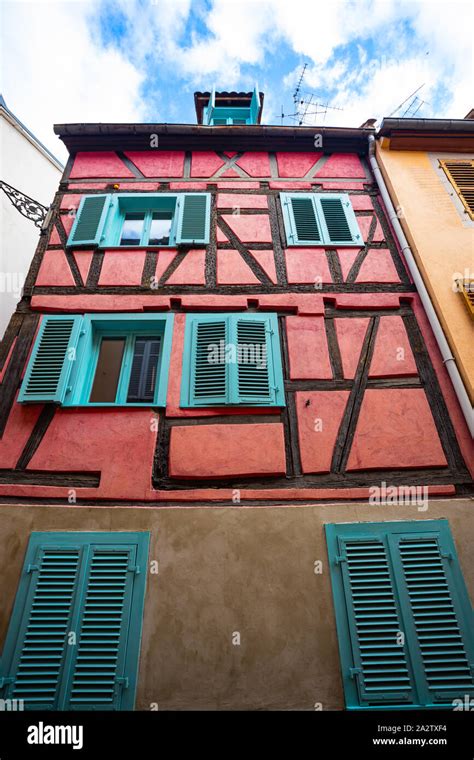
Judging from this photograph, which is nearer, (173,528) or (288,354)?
(173,528)

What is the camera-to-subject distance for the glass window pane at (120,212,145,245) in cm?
664

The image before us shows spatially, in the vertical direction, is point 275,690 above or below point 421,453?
below

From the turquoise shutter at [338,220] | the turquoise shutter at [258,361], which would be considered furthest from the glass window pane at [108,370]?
the turquoise shutter at [338,220]

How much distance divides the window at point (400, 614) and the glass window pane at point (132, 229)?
533cm

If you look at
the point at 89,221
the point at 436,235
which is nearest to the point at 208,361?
the point at 89,221

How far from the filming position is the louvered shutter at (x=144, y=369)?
16.6 ft

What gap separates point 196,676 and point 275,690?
2.21ft

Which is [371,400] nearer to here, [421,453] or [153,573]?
[421,453]

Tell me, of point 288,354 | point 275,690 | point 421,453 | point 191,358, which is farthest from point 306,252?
point 275,690

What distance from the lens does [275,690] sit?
339cm

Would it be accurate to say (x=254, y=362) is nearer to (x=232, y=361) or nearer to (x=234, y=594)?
(x=232, y=361)

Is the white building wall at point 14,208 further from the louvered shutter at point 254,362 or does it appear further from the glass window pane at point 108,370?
the louvered shutter at point 254,362

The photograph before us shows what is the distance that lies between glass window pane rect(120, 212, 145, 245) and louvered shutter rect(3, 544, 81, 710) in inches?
187

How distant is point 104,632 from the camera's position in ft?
11.8
